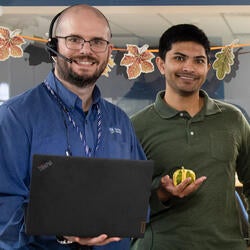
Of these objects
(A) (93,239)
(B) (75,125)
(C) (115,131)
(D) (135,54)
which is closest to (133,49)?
(D) (135,54)

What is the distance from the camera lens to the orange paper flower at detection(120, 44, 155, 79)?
8.59 ft

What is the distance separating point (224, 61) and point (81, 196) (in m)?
1.62

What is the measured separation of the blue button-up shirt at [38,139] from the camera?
135 centimetres

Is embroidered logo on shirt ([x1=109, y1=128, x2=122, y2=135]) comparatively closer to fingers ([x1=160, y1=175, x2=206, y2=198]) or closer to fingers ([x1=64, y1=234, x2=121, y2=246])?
fingers ([x1=160, y1=175, x2=206, y2=198])

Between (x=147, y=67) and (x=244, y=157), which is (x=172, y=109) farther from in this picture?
(x=147, y=67)

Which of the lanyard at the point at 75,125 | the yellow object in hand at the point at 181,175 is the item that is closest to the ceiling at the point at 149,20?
the yellow object in hand at the point at 181,175

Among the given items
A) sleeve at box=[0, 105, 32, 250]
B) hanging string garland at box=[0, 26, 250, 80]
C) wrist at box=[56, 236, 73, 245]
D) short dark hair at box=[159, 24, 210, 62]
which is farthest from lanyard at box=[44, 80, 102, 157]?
hanging string garland at box=[0, 26, 250, 80]

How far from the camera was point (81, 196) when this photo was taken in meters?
1.27

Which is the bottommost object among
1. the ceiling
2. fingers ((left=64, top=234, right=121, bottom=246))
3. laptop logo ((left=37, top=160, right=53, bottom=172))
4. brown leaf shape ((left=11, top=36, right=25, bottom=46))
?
fingers ((left=64, top=234, right=121, bottom=246))

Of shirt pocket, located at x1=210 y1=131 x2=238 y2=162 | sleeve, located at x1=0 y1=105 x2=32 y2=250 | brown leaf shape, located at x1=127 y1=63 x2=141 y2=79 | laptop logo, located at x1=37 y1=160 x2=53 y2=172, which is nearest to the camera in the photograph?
laptop logo, located at x1=37 y1=160 x2=53 y2=172

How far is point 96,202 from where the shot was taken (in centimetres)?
128

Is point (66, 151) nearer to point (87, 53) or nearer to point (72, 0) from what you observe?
point (87, 53)

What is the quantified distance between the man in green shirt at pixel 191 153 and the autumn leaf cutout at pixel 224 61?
60cm

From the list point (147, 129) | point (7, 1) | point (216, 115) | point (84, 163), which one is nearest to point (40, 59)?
point (7, 1)
